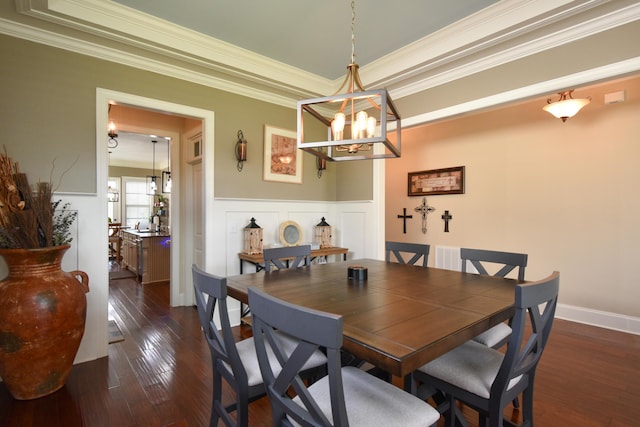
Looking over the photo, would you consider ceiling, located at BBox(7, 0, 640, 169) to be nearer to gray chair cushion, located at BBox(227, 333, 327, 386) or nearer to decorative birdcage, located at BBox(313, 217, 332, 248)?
decorative birdcage, located at BBox(313, 217, 332, 248)

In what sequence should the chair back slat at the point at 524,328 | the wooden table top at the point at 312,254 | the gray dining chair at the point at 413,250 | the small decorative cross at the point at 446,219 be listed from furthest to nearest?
the small decorative cross at the point at 446,219 < the wooden table top at the point at 312,254 < the gray dining chair at the point at 413,250 < the chair back slat at the point at 524,328

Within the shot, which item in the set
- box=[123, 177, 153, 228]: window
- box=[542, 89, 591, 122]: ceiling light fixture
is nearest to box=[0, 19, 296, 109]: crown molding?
box=[542, 89, 591, 122]: ceiling light fixture

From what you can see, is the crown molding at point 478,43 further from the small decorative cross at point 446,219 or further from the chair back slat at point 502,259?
the small decorative cross at point 446,219

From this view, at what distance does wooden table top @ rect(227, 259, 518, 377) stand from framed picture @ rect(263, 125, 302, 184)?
1772 millimetres

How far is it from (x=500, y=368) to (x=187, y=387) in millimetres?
2063

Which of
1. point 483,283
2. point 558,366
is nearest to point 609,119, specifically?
point 558,366

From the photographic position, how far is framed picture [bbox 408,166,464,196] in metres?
4.52

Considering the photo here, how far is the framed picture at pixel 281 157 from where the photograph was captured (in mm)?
3771

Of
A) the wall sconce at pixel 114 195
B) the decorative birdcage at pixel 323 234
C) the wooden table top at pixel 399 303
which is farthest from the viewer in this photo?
the wall sconce at pixel 114 195

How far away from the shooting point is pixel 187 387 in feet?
7.37

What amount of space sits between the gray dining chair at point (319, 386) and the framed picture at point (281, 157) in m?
2.82

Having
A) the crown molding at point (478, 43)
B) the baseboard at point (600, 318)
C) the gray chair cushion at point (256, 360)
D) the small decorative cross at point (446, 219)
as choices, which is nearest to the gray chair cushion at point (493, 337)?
the gray chair cushion at point (256, 360)

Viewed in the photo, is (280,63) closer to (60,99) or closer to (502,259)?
(60,99)

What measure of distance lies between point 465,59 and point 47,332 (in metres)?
3.95
